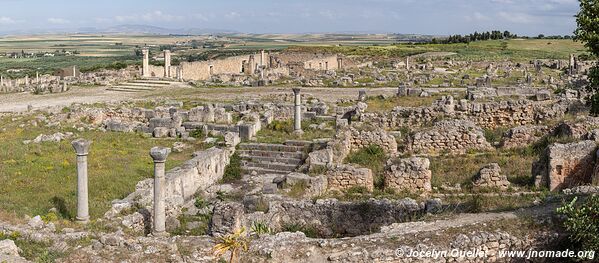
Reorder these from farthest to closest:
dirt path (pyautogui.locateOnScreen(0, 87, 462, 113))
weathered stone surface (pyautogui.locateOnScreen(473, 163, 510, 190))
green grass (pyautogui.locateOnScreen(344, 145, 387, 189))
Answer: dirt path (pyautogui.locateOnScreen(0, 87, 462, 113)) < green grass (pyautogui.locateOnScreen(344, 145, 387, 189)) < weathered stone surface (pyautogui.locateOnScreen(473, 163, 510, 190))

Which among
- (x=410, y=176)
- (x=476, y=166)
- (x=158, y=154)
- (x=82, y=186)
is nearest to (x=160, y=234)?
(x=158, y=154)

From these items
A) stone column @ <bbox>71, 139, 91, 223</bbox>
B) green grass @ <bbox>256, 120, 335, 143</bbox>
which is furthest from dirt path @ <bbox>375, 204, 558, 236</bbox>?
green grass @ <bbox>256, 120, 335, 143</bbox>

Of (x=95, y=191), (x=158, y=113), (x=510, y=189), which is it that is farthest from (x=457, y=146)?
(x=158, y=113)

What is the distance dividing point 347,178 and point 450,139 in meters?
5.27

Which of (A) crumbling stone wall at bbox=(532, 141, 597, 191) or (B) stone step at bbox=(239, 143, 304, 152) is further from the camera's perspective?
(B) stone step at bbox=(239, 143, 304, 152)

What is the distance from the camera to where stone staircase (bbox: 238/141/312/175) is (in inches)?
779

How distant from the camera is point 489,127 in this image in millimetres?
23984

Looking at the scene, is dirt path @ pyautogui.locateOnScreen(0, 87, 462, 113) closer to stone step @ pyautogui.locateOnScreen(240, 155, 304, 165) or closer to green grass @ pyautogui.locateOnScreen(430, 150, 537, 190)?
stone step @ pyautogui.locateOnScreen(240, 155, 304, 165)

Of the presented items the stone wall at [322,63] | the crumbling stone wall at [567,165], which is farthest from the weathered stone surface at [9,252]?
the stone wall at [322,63]

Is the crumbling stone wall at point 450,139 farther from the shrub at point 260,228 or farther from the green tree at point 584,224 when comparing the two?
the green tree at point 584,224

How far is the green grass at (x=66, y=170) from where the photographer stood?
1380 cm

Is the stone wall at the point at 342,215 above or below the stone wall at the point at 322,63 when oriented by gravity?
below

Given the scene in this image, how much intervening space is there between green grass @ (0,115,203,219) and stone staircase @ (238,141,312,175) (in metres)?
2.02

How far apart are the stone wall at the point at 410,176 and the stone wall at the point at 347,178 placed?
581mm
